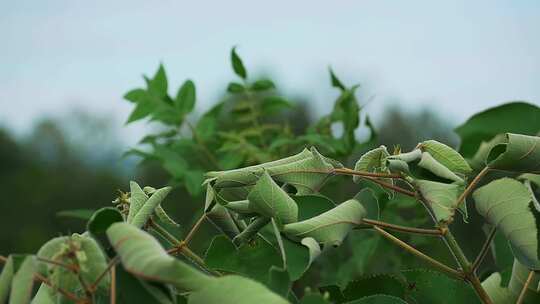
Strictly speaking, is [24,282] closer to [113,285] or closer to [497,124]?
[113,285]

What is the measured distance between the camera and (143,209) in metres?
0.96

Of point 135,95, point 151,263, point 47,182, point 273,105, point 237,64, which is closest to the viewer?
point 151,263

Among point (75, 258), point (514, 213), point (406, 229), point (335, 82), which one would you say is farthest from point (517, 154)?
point (335, 82)

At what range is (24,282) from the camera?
82 centimetres

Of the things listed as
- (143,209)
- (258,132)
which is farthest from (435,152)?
(258,132)

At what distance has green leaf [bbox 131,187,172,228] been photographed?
953 millimetres

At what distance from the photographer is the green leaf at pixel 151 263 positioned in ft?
2.44

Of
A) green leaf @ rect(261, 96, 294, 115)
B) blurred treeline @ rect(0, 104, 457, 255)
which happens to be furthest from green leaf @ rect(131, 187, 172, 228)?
blurred treeline @ rect(0, 104, 457, 255)

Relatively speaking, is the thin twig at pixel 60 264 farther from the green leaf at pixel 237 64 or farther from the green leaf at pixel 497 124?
the green leaf at pixel 237 64

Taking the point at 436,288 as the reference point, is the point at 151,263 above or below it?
above

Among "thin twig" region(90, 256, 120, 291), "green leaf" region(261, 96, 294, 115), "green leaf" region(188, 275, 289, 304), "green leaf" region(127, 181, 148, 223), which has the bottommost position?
"green leaf" region(261, 96, 294, 115)

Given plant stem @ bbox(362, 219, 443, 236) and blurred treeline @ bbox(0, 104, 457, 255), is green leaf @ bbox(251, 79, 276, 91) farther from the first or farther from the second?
blurred treeline @ bbox(0, 104, 457, 255)

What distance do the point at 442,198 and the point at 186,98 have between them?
5.98 ft

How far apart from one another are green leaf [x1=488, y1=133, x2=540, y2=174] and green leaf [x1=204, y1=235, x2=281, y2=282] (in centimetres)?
29
